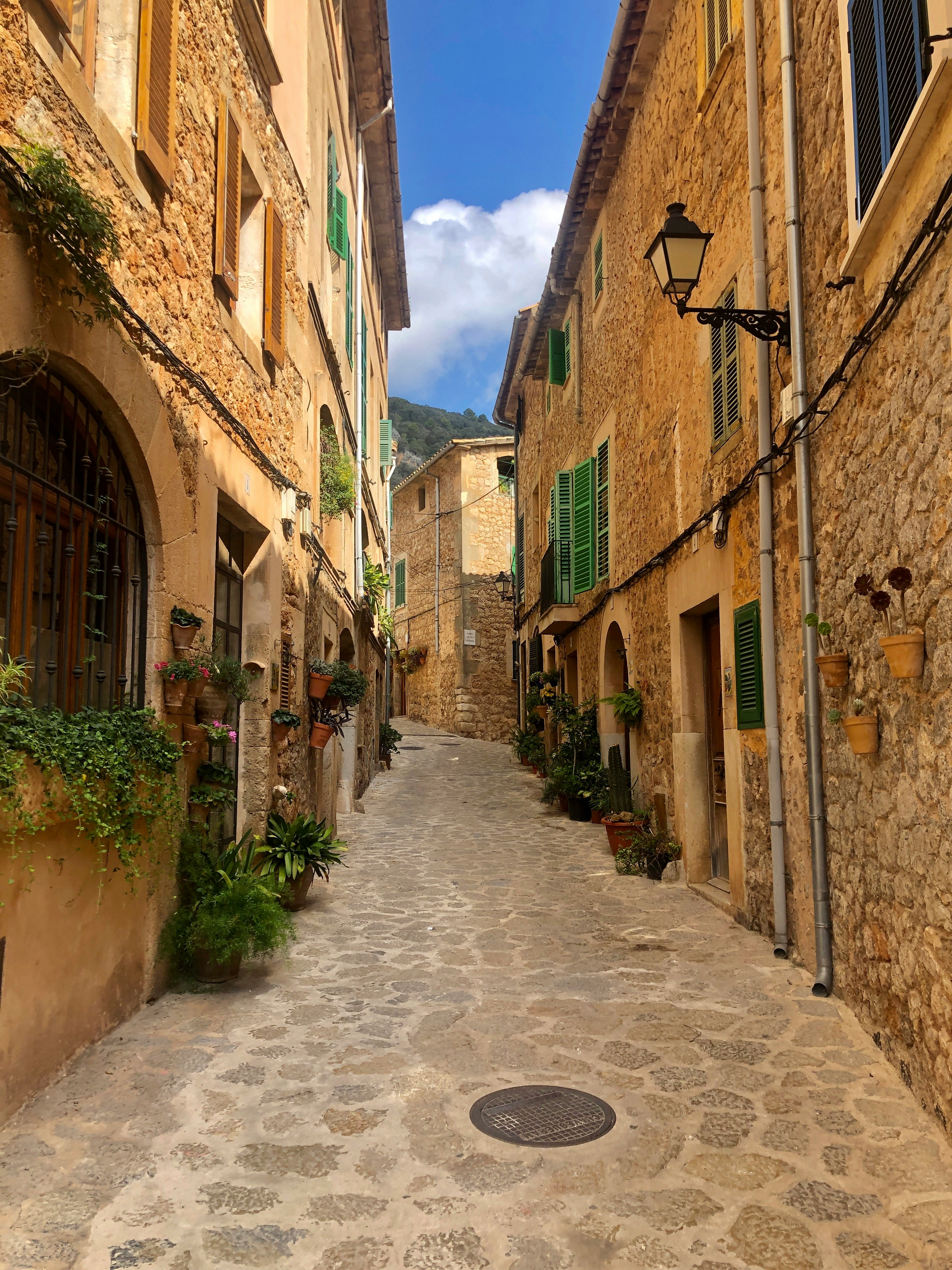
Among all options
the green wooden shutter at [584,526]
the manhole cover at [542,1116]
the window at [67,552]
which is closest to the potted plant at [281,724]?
the window at [67,552]

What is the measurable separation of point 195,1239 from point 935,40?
4.53 metres

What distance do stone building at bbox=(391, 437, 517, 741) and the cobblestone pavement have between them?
19384 millimetres

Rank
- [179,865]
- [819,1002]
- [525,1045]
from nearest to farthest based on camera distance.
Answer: [525,1045], [819,1002], [179,865]

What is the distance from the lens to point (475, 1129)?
3338 millimetres

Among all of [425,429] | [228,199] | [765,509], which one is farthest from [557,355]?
[425,429]

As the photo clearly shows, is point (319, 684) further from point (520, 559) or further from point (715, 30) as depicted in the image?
point (520, 559)

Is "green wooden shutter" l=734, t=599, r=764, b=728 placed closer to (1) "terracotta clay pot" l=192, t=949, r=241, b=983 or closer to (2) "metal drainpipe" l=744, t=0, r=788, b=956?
(2) "metal drainpipe" l=744, t=0, r=788, b=956

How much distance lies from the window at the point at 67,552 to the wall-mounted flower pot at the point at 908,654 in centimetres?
335

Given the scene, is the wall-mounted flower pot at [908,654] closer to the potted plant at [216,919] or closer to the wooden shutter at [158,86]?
the potted plant at [216,919]

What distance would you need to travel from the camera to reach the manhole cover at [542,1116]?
10.7 ft

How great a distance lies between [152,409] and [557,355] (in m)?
11.6

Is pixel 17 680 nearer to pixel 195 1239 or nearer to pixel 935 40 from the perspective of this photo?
pixel 195 1239

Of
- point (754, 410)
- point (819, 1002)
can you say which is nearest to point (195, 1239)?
point (819, 1002)

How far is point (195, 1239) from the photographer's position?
2.62 m
